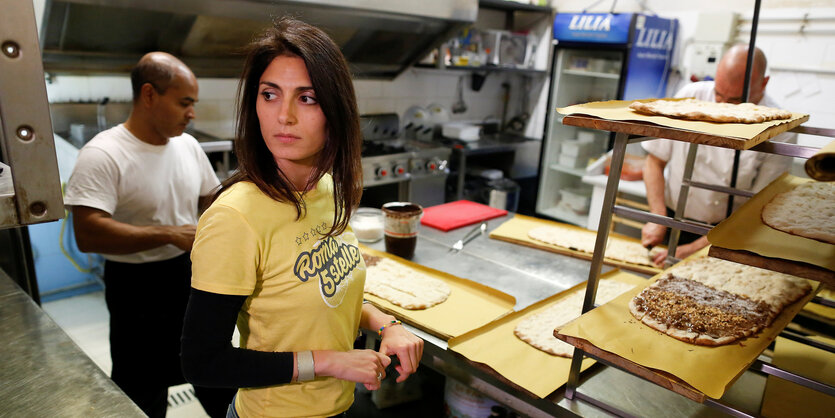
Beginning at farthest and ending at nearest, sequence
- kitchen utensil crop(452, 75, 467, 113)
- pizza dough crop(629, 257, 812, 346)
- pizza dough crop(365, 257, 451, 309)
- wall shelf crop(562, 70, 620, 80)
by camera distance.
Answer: kitchen utensil crop(452, 75, 467, 113) < wall shelf crop(562, 70, 620, 80) < pizza dough crop(365, 257, 451, 309) < pizza dough crop(629, 257, 812, 346)

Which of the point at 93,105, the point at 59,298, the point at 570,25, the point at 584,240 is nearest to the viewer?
the point at 584,240

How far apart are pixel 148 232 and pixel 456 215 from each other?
1357mm

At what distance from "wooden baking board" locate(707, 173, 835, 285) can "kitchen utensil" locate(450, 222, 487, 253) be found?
1.16 m

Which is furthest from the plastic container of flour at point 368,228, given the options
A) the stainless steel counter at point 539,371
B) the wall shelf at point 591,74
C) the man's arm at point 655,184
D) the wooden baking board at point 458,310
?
the wall shelf at point 591,74

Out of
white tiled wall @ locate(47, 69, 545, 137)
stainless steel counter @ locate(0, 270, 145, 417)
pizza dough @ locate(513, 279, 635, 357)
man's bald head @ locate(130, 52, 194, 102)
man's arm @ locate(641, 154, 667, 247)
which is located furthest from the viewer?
white tiled wall @ locate(47, 69, 545, 137)

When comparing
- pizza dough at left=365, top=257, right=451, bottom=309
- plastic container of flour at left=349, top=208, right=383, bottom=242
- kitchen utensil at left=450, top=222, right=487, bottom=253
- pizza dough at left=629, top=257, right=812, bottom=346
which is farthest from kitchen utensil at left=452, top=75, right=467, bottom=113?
pizza dough at left=629, top=257, right=812, bottom=346

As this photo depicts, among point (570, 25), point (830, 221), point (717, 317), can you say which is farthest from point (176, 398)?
point (570, 25)

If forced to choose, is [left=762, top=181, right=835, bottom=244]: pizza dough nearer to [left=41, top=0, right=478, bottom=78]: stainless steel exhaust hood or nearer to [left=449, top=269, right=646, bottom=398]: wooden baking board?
[left=449, top=269, right=646, bottom=398]: wooden baking board

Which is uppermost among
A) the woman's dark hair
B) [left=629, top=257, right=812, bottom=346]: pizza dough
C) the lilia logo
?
the woman's dark hair

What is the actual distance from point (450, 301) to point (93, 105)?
9.78 ft

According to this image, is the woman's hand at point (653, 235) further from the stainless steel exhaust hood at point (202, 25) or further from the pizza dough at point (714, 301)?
the stainless steel exhaust hood at point (202, 25)

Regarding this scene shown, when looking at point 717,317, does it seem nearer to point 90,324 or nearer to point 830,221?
point 830,221

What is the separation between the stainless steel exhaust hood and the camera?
115 inches

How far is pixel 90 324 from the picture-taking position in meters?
3.41
